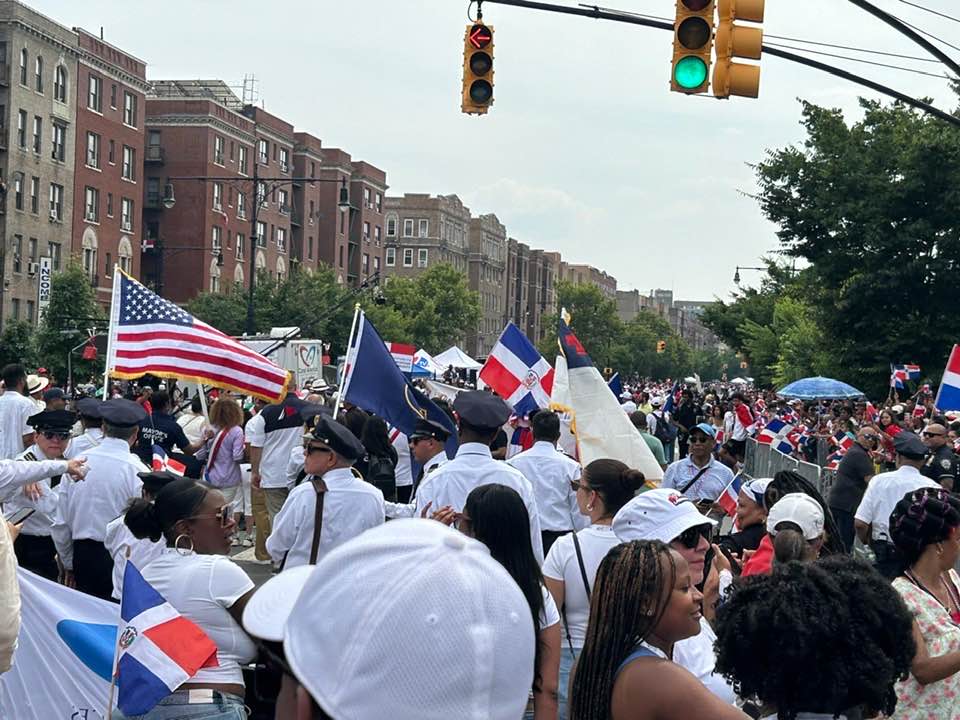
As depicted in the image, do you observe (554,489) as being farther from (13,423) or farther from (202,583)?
(13,423)

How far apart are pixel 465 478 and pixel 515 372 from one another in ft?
22.8

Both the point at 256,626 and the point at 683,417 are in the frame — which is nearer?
the point at 256,626

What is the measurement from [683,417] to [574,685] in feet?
76.9

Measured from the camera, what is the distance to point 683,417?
1057 inches

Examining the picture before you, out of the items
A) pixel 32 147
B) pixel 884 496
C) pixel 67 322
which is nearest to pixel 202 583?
pixel 884 496

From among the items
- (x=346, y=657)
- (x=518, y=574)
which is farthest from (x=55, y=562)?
(x=346, y=657)

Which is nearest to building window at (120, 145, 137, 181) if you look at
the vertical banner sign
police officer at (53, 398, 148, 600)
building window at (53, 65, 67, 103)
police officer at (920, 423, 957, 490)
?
building window at (53, 65, 67, 103)

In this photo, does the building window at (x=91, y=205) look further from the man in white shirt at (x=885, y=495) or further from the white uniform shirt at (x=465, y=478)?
the white uniform shirt at (x=465, y=478)

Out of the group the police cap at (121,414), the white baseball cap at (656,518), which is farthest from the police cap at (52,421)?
the white baseball cap at (656,518)

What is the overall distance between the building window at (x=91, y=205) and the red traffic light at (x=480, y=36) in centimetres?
5550

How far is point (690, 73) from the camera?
1129 centimetres

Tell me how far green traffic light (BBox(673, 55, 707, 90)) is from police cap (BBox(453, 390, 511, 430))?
4.54 meters

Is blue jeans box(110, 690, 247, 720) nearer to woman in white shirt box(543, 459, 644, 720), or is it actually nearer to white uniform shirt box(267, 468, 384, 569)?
woman in white shirt box(543, 459, 644, 720)

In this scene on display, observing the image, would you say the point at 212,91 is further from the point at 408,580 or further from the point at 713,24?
the point at 408,580
